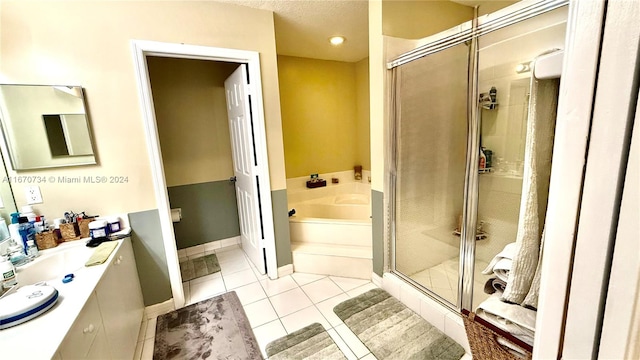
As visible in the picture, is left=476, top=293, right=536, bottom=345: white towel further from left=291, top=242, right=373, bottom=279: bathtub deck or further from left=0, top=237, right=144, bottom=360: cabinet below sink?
left=291, top=242, right=373, bottom=279: bathtub deck

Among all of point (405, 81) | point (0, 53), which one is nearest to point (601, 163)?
point (405, 81)

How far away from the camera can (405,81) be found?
2.00 m

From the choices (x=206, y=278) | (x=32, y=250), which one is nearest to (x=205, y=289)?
(x=206, y=278)

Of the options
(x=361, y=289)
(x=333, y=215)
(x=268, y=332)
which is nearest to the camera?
(x=268, y=332)

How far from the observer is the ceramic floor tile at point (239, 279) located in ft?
7.95

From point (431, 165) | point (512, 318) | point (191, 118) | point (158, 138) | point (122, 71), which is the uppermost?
point (122, 71)

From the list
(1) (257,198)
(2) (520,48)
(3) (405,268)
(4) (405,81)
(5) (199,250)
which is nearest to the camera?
(2) (520,48)

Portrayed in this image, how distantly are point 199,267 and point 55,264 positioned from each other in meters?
1.40

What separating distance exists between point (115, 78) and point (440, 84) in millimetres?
2396

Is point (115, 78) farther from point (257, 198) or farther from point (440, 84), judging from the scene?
point (440, 84)

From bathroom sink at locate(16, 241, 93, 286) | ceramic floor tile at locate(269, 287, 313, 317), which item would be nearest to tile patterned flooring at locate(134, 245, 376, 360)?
ceramic floor tile at locate(269, 287, 313, 317)

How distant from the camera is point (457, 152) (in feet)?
7.31

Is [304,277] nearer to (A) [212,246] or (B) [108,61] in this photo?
(A) [212,246]

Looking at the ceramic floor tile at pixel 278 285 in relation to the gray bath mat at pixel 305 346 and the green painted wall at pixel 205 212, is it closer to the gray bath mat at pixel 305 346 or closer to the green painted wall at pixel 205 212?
the gray bath mat at pixel 305 346
